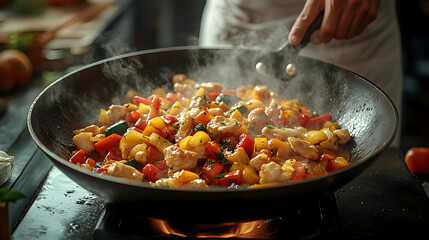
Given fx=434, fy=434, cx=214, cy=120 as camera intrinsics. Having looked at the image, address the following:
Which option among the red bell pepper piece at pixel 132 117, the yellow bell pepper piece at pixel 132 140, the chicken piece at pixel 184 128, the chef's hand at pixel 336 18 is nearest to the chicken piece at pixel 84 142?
the yellow bell pepper piece at pixel 132 140

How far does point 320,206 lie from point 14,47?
10.4 ft

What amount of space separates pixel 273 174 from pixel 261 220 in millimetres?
202

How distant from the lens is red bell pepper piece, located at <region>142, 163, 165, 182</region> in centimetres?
179

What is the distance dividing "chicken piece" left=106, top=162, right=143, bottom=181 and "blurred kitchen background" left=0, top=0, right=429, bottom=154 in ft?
6.63

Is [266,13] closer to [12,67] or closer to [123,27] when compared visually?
[12,67]

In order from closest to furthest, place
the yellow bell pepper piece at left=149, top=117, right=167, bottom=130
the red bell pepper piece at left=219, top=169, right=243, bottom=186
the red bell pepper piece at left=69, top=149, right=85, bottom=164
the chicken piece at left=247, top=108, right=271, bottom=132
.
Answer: the red bell pepper piece at left=219, top=169, right=243, bottom=186
the red bell pepper piece at left=69, top=149, right=85, bottom=164
the yellow bell pepper piece at left=149, top=117, right=167, bottom=130
the chicken piece at left=247, top=108, right=271, bottom=132

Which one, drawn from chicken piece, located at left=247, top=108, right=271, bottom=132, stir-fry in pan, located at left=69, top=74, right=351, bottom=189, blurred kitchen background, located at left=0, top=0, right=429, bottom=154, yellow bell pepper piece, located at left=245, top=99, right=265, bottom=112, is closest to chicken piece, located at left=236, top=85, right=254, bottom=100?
stir-fry in pan, located at left=69, top=74, right=351, bottom=189

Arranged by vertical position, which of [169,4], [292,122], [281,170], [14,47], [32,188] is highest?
[281,170]

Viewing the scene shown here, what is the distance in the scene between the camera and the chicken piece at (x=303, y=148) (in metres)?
1.88

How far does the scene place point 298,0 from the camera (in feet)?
9.55

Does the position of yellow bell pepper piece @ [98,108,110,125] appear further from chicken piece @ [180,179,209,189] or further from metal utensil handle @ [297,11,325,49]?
metal utensil handle @ [297,11,325,49]

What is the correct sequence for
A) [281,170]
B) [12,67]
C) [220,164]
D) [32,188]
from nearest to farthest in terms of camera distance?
[281,170]
[220,164]
[32,188]
[12,67]

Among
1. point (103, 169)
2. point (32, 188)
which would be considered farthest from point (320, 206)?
point (32, 188)

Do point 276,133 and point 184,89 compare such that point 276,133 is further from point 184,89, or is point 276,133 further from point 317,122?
point 184,89
